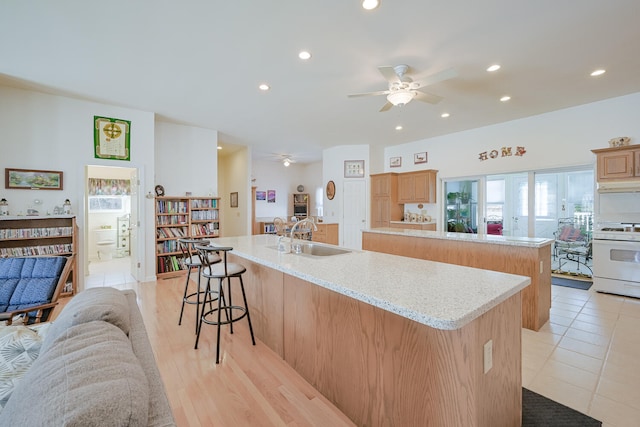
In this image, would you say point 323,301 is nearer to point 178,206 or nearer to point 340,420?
point 340,420

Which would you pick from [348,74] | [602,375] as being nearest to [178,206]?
[348,74]

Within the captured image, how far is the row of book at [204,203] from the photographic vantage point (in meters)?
5.55

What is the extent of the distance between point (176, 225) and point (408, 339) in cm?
503

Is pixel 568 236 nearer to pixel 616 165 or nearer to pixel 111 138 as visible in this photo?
pixel 616 165

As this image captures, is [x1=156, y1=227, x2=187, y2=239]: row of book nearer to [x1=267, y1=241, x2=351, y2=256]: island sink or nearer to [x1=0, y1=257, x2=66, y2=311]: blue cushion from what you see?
[x1=0, y1=257, x2=66, y2=311]: blue cushion

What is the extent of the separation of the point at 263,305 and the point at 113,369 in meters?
1.91

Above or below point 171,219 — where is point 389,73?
above

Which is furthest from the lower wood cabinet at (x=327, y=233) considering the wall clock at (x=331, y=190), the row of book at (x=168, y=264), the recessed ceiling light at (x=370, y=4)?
the recessed ceiling light at (x=370, y=4)

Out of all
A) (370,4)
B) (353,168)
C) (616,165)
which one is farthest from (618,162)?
(353,168)

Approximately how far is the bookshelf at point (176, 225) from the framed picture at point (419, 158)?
490cm

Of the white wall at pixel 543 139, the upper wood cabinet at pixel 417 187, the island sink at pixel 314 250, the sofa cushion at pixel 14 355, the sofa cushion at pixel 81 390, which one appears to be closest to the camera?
the sofa cushion at pixel 81 390

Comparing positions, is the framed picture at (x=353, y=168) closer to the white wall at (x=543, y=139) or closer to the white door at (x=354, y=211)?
the white door at (x=354, y=211)

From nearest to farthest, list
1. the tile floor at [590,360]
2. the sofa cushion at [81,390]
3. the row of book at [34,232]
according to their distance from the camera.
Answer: the sofa cushion at [81,390], the tile floor at [590,360], the row of book at [34,232]

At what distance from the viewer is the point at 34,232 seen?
3832 mm
